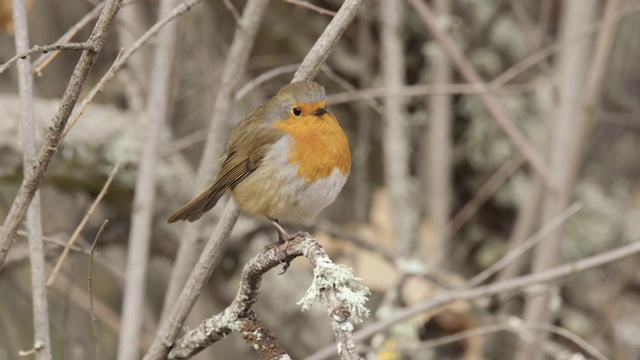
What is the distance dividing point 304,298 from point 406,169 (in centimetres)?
259

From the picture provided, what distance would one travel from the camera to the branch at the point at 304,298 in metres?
1.33

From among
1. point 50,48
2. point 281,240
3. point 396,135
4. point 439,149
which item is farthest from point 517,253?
point 50,48

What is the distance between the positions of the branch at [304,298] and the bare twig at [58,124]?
0.46 meters

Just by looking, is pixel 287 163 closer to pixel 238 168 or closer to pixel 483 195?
pixel 238 168

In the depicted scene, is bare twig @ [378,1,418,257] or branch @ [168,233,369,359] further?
bare twig @ [378,1,418,257]

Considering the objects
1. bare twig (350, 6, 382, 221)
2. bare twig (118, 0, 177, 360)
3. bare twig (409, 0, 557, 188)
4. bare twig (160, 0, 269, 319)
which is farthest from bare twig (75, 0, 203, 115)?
bare twig (350, 6, 382, 221)

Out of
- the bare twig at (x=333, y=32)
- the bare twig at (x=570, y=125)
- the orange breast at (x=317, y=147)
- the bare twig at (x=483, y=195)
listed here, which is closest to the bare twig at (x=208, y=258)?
the bare twig at (x=333, y=32)

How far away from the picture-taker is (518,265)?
4191 millimetres

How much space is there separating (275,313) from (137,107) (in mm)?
1155

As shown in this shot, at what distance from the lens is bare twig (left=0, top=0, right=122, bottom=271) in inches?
59.5

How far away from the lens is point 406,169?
4086mm

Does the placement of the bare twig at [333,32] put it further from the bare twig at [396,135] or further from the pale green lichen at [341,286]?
the bare twig at [396,135]

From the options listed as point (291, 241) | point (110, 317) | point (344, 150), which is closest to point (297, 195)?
point (344, 150)

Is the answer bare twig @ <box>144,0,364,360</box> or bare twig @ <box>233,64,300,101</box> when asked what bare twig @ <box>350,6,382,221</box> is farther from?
bare twig @ <box>144,0,364,360</box>
